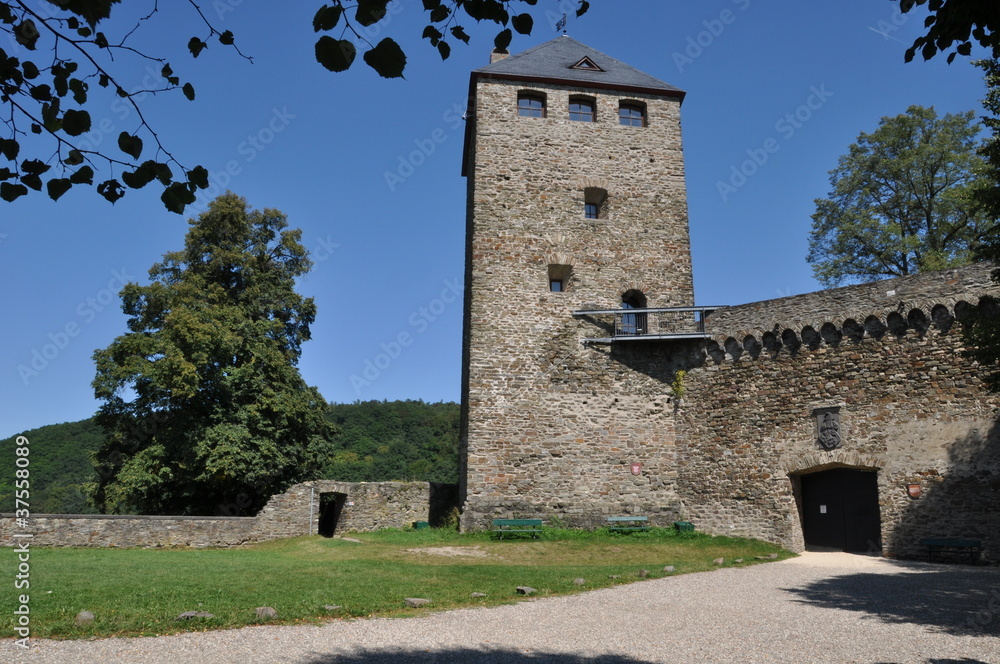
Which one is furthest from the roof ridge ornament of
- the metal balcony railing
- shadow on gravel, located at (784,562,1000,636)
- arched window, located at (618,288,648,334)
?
shadow on gravel, located at (784,562,1000,636)

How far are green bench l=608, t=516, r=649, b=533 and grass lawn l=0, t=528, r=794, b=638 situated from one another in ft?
1.01

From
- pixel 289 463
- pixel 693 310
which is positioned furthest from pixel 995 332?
pixel 289 463

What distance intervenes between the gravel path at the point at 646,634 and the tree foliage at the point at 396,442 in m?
25.7

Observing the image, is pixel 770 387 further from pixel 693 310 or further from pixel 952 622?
pixel 952 622

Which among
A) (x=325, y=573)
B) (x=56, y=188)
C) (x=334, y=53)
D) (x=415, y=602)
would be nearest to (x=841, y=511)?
(x=325, y=573)

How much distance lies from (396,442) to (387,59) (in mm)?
45536

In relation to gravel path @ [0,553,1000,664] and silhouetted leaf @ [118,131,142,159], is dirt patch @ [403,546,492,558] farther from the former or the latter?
silhouetted leaf @ [118,131,142,159]

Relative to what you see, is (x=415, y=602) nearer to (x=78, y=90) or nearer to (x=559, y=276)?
(x=78, y=90)

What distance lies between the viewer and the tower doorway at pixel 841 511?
14.4 meters

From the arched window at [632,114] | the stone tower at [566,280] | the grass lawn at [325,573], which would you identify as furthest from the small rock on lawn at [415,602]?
the arched window at [632,114]

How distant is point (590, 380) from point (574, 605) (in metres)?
9.71

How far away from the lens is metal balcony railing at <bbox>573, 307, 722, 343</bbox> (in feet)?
56.1

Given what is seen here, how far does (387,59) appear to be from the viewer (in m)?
2.80

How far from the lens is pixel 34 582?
27.0 feet
